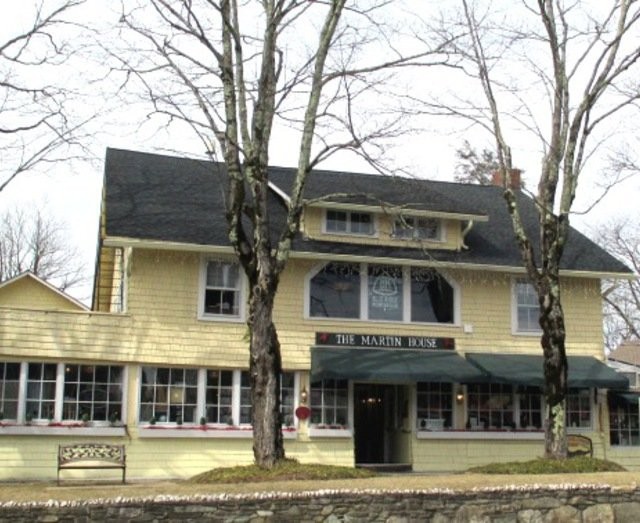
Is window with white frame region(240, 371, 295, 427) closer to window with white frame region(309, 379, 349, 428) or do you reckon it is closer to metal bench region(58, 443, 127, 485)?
window with white frame region(309, 379, 349, 428)

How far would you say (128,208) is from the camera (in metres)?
19.5

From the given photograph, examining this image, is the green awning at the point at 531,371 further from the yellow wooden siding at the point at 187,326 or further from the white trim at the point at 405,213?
the white trim at the point at 405,213

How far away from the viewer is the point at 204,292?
19359 millimetres

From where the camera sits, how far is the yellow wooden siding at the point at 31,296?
83.7 ft

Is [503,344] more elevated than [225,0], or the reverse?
[225,0]

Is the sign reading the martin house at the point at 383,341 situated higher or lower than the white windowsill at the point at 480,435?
higher

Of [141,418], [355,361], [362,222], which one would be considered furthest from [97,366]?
[362,222]

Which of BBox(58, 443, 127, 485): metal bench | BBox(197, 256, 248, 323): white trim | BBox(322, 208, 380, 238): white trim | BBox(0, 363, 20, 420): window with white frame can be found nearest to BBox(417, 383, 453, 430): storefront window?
BBox(322, 208, 380, 238): white trim

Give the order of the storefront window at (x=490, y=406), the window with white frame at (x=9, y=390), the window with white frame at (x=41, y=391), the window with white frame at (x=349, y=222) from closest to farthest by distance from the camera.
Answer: the window with white frame at (x=9, y=390), the window with white frame at (x=41, y=391), the window with white frame at (x=349, y=222), the storefront window at (x=490, y=406)

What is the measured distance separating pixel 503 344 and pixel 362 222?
4459mm

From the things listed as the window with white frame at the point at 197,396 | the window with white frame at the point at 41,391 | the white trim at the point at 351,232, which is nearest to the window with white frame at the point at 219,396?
the window with white frame at the point at 197,396

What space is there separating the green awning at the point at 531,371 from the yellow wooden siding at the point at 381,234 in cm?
275

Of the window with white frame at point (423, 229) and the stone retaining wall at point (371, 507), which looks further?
the window with white frame at point (423, 229)

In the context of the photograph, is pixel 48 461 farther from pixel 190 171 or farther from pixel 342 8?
pixel 342 8
